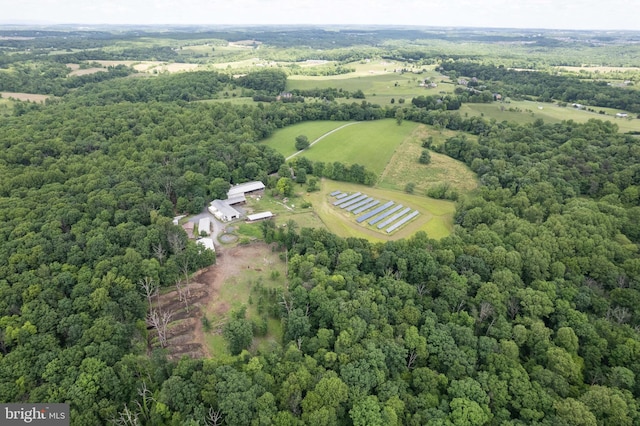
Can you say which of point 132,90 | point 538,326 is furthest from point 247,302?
point 132,90

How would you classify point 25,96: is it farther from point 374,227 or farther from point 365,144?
point 374,227

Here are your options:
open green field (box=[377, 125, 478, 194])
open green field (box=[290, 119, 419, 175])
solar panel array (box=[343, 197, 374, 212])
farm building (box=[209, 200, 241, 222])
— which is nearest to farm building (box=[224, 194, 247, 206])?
farm building (box=[209, 200, 241, 222])

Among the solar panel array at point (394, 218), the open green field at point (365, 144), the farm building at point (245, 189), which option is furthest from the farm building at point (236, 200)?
the solar panel array at point (394, 218)

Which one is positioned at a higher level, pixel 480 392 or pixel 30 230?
pixel 30 230

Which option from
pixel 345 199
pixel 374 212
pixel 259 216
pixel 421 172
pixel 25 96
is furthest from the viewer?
pixel 25 96

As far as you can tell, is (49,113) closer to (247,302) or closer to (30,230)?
(30,230)

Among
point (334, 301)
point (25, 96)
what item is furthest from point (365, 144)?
point (25, 96)
